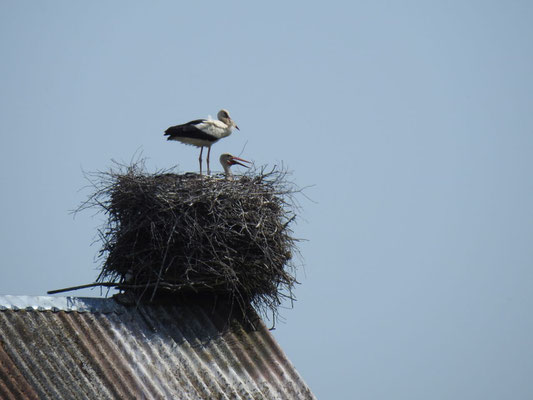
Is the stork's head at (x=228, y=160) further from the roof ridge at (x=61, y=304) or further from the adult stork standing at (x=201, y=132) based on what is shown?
the roof ridge at (x=61, y=304)

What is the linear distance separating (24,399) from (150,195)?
285 cm

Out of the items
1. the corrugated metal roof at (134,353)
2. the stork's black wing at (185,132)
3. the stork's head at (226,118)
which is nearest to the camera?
the corrugated metal roof at (134,353)

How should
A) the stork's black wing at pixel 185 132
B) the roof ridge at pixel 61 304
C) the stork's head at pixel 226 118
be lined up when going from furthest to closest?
the stork's head at pixel 226 118 < the stork's black wing at pixel 185 132 < the roof ridge at pixel 61 304

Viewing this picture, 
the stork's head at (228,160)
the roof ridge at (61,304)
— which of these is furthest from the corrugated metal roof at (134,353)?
the stork's head at (228,160)

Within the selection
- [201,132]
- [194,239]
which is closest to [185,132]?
[201,132]

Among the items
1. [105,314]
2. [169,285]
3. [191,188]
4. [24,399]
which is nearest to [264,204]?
[191,188]

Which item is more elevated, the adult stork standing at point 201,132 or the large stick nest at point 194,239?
the adult stork standing at point 201,132

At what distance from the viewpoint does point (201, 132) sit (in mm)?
11758

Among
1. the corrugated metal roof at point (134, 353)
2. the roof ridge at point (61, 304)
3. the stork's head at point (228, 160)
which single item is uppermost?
the stork's head at point (228, 160)

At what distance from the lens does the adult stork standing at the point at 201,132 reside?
1166 cm

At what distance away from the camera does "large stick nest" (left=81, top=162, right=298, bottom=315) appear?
8359mm

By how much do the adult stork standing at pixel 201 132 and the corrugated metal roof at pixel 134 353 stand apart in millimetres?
3567

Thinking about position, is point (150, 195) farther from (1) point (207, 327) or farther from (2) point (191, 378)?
(2) point (191, 378)

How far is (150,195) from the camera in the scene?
877 centimetres
